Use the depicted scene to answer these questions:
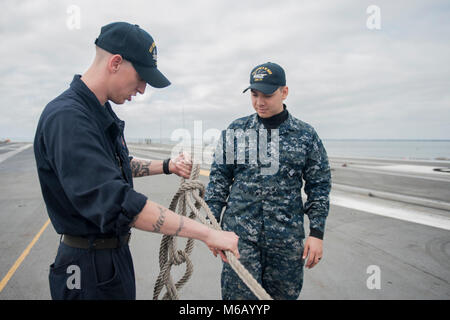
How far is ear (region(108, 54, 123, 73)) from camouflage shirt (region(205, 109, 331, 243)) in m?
1.19

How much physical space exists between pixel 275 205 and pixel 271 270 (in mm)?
507

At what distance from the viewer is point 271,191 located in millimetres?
2289

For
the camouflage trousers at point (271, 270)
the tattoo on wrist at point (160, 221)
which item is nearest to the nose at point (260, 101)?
the camouflage trousers at point (271, 270)

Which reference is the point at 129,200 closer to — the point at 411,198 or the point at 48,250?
the point at 48,250

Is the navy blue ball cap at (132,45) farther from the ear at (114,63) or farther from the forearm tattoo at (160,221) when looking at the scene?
the forearm tattoo at (160,221)

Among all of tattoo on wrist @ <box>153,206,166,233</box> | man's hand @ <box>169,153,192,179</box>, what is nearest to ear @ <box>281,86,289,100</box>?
man's hand @ <box>169,153,192,179</box>

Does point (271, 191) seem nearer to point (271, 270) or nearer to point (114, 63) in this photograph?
point (271, 270)

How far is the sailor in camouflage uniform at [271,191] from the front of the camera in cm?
224

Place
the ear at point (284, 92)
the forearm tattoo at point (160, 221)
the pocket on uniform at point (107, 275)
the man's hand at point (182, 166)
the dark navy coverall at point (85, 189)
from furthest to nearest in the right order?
the ear at point (284, 92)
the man's hand at point (182, 166)
the pocket on uniform at point (107, 275)
the forearm tattoo at point (160, 221)
the dark navy coverall at point (85, 189)

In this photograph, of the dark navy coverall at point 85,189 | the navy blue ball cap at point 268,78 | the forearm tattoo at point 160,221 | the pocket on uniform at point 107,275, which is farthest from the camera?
the navy blue ball cap at point 268,78

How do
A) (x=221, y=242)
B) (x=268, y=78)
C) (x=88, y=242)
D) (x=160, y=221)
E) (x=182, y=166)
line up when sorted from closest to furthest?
(x=160, y=221) → (x=221, y=242) → (x=88, y=242) → (x=182, y=166) → (x=268, y=78)

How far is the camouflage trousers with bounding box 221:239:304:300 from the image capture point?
7.22 ft

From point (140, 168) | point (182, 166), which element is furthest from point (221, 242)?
point (140, 168)
